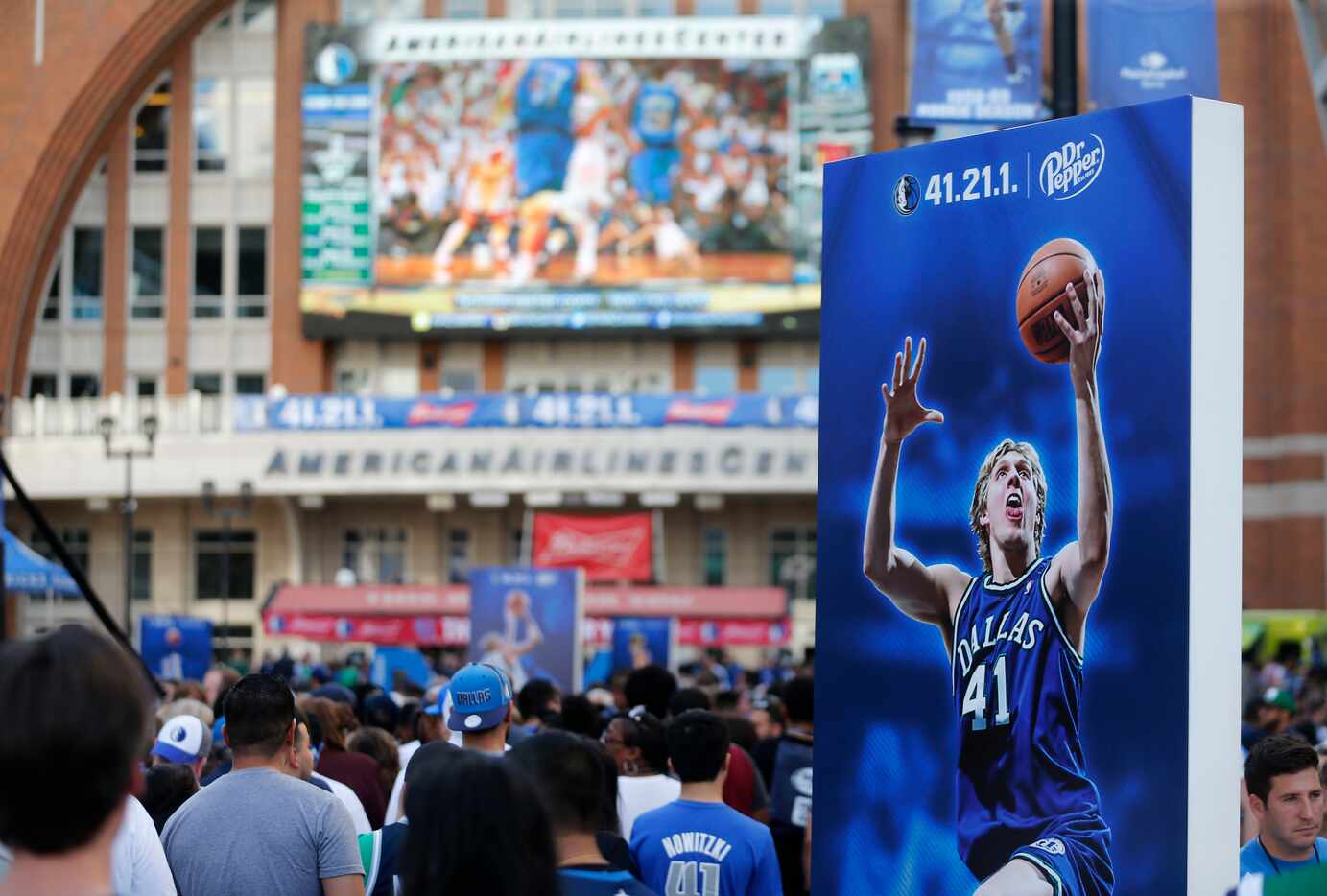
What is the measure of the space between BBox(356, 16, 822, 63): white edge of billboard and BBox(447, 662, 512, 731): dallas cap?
4230 centimetres

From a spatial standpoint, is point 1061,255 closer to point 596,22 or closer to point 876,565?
point 876,565

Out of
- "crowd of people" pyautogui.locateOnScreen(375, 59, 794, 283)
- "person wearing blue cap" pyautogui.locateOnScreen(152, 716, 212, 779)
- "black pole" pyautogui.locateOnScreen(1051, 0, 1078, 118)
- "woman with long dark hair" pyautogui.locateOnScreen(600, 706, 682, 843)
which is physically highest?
"crowd of people" pyautogui.locateOnScreen(375, 59, 794, 283)

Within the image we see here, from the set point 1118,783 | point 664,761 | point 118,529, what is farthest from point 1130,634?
point 118,529

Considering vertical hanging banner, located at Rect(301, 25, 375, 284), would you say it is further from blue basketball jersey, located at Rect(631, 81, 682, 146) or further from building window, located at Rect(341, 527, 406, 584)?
blue basketball jersey, located at Rect(631, 81, 682, 146)

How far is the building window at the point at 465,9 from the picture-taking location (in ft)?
164

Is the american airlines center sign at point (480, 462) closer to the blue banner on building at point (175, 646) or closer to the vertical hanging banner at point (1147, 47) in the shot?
the blue banner on building at point (175, 646)

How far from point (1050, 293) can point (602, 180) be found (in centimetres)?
4302

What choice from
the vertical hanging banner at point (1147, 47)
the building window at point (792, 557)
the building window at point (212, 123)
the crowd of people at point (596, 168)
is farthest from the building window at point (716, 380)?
the vertical hanging banner at point (1147, 47)

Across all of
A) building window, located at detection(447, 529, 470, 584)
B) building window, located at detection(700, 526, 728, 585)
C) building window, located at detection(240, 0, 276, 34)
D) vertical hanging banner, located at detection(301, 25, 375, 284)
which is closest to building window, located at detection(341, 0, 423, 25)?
vertical hanging banner, located at detection(301, 25, 375, 284)

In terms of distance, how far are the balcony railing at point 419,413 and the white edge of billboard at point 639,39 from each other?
30.2 feet

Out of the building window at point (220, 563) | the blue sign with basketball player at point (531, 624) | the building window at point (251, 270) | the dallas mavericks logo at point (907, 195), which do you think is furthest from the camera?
the building window at point (251, 270)

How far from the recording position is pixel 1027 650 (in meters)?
4.61

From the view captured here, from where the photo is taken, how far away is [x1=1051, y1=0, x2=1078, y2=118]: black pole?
12602 mm

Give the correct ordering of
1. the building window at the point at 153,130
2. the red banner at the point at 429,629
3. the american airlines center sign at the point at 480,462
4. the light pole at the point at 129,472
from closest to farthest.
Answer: the red banner at the point at 429,629 < the light pole at the point at 129,472 < the american airlines center sign at the point at 480,462 < the building window at the point at 153,130
